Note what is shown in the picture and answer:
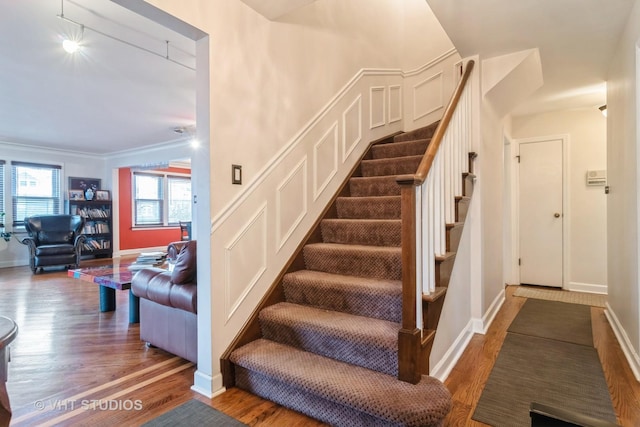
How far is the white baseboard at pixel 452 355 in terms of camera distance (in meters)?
2.07

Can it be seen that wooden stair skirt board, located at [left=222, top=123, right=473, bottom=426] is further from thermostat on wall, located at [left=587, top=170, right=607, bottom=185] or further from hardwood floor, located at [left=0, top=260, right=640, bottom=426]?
thermostat on wall, located at [left=587, top=170, right=607, bottom=185]

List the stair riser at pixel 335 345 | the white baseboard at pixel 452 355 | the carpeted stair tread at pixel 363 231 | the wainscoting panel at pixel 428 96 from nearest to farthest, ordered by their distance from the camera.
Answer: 1. the stair riser at pixel 335 345
2. the white baseboard at pixel 452 355
3. the carpeted stair tread at pixel 363 231
4. the wainscoting panel at pixel 428 96

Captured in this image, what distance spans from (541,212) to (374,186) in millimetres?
3103

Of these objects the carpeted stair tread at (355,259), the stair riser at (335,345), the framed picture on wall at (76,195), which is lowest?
the stair riser at (335,345)

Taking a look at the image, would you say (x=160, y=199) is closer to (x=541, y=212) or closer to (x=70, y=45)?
(x=70, y=45)

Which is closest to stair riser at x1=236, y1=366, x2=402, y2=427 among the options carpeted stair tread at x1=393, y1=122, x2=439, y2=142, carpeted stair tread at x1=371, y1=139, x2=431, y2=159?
carpeted stair tread at x1=371, y1=139, x2=431, y2=159

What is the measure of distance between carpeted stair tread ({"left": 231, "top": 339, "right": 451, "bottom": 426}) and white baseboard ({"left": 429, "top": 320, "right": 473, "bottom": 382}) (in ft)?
1.34

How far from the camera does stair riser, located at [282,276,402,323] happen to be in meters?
2.02

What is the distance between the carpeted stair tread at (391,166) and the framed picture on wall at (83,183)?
736cm

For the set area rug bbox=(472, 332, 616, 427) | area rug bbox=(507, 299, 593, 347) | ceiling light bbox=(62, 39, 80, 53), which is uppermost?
ceiling light bbox=(62, 39, 80, 53)

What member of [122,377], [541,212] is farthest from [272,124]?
[541,212]

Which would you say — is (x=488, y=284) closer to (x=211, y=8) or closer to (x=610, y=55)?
(x=610, y=55)

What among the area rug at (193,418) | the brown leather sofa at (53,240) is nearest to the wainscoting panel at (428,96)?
the area rug at (193,418)

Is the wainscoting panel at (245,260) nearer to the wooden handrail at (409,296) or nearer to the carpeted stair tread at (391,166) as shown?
the wooden handrail at (409,296)
